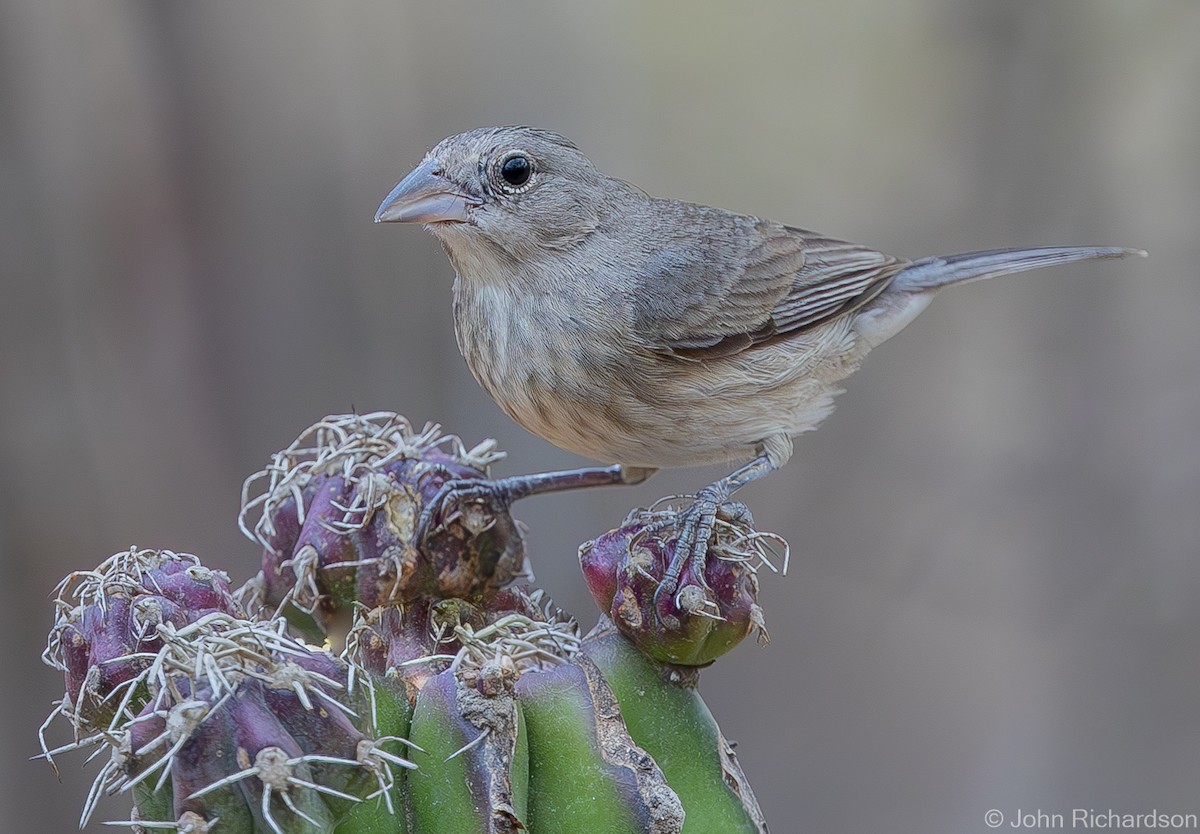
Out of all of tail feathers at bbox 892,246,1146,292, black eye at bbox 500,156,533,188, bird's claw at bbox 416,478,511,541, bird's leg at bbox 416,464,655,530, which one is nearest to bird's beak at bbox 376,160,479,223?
black eye at bbox 500,156,533,188

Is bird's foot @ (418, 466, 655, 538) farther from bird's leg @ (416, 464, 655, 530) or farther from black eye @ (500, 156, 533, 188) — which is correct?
black eye @ (500, 156, 533, 188)

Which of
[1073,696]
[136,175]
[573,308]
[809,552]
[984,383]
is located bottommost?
[1073,696]

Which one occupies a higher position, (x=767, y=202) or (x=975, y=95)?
A: (x=975, y=95)

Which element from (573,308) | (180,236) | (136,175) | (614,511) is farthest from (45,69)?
(614,511)

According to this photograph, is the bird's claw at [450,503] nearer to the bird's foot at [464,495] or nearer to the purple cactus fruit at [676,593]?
the bird's foot at [464,495]

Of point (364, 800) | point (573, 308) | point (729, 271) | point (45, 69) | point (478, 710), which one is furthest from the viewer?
point (45, 69)

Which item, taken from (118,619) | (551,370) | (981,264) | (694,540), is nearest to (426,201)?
(551,370)

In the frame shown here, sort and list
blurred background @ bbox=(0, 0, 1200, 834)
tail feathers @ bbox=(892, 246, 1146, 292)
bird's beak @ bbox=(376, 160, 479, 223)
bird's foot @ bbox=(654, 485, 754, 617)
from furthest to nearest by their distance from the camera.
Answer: blurred background @ bbox=(0, 0, 1200, 834) → tail feathers @ bbox=(892, 246, 1146, 292) → bird's beak @ bbox=(376, 160, 479, 223) → bird's foot @ bbox=(654, 485, 754, 617)

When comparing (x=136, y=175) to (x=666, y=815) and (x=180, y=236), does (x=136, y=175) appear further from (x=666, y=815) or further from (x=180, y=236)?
(x=666, y=815)

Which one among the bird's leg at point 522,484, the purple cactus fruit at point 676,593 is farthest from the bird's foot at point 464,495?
the purple cactus fruit at point 676,593
